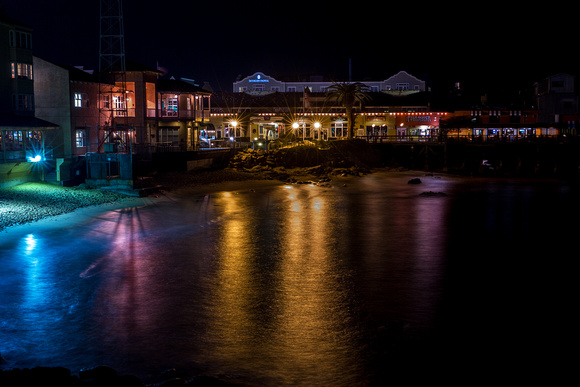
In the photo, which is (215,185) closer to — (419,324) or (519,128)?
(419,324)

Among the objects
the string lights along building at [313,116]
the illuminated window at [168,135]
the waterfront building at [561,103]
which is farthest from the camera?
the string lights along building at [313,116]

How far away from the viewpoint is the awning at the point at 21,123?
3284 centimetres

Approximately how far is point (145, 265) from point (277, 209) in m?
13.1

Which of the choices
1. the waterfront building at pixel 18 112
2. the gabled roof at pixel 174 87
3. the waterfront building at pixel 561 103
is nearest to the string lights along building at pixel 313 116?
the waterfront building at pixel 561 103

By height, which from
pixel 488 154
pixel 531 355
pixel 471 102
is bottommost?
pixel 531 355

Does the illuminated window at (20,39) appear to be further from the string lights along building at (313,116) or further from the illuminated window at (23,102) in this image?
the string lights along building at (313,116)

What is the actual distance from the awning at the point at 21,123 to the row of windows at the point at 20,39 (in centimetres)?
489

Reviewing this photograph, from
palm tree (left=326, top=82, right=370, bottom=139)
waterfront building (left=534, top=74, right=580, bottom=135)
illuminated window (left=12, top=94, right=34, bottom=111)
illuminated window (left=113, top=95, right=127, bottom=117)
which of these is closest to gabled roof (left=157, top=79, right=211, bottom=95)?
illuminated window (left=113, top=95, right=127, bottom=117)

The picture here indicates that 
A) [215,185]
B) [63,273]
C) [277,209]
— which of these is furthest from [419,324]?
[215,185]

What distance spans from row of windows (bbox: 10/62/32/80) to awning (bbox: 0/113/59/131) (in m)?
2.87

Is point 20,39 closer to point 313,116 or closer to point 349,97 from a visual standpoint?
point 349,97

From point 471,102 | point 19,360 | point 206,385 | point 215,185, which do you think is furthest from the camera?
point 471,102

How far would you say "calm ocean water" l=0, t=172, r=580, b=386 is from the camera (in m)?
11.2

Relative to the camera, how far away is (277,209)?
30.8 m
